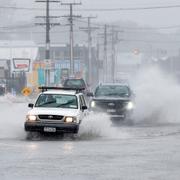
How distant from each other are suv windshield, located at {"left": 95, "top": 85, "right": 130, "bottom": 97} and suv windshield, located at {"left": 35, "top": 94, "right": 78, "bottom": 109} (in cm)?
1199

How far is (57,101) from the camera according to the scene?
26.0 m

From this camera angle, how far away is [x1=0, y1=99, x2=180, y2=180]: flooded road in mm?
15609

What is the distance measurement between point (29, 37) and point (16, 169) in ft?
605

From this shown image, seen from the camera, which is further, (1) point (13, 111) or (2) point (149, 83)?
(2) point (149, 83)

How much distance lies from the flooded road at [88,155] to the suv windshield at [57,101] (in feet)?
2.32

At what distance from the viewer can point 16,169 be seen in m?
16.2

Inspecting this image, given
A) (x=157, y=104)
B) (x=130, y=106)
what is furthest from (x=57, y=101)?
(x=157, y=104)

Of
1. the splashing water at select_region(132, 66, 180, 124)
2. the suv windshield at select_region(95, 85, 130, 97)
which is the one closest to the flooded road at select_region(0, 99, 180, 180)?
the suv windshield at select_region(95, 85, 130, 97)

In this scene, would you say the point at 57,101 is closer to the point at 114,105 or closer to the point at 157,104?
the point at 114,105

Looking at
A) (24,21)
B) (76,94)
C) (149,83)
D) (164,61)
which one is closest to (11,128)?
(76,94)

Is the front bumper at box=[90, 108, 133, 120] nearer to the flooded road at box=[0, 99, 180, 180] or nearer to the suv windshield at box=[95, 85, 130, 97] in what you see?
the suv windshield at box=[95, 85, 130, 97]

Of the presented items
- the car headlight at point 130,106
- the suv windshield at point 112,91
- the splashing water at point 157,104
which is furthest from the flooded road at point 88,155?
the splashing water at point 157,104

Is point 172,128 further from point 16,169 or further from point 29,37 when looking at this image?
point 29,37

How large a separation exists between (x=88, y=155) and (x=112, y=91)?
1914 cm
